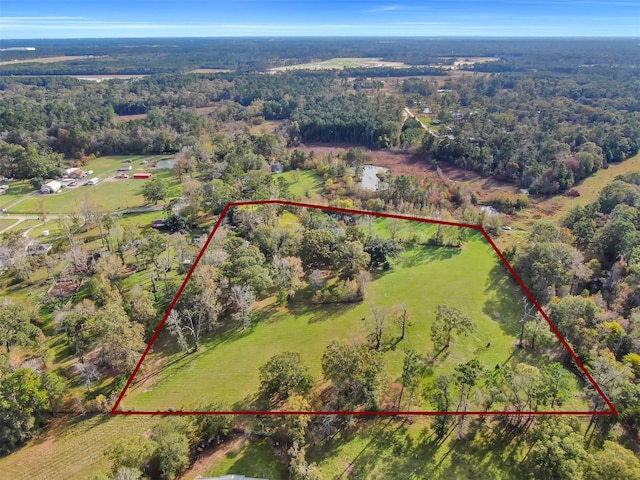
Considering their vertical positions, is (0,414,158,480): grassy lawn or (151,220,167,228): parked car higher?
(151,220,167,228): parked car

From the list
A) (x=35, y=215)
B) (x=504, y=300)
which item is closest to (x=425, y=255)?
(x=504, y=300)

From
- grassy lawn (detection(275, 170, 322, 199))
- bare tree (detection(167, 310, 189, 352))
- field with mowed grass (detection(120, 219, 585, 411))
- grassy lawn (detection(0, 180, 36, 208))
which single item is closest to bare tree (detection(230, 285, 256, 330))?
field with mowed grass (detection(120, 219, 585, 411))

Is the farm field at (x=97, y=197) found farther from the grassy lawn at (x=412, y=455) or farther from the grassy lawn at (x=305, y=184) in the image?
the grassy lawn at (x=412, y=455)

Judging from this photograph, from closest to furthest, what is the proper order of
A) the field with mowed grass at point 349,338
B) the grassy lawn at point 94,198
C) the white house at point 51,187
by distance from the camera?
1. the field with mowed grass at point 349,338
2. the grassy lawn at point 94,198
3. the white house at point 51,187

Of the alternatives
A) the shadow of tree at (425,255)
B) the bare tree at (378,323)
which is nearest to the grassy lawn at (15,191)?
the shadow of tree at (425,255)

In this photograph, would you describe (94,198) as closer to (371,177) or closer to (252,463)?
(371,177)

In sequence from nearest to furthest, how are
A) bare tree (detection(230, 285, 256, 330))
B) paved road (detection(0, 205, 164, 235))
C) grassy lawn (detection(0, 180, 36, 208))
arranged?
bare tree (detection(230, 285, 256, 330)) → paved road (detection(0, 205, 164, 235)) → grassy lawn (detection(0, 180, 36, 208))

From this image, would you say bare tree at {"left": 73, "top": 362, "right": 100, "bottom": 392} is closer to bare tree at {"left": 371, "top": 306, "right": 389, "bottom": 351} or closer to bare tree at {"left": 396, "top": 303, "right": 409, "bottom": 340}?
bare tree at {"left": 371, "top": 306, "right": 389, "bottom": 351}
